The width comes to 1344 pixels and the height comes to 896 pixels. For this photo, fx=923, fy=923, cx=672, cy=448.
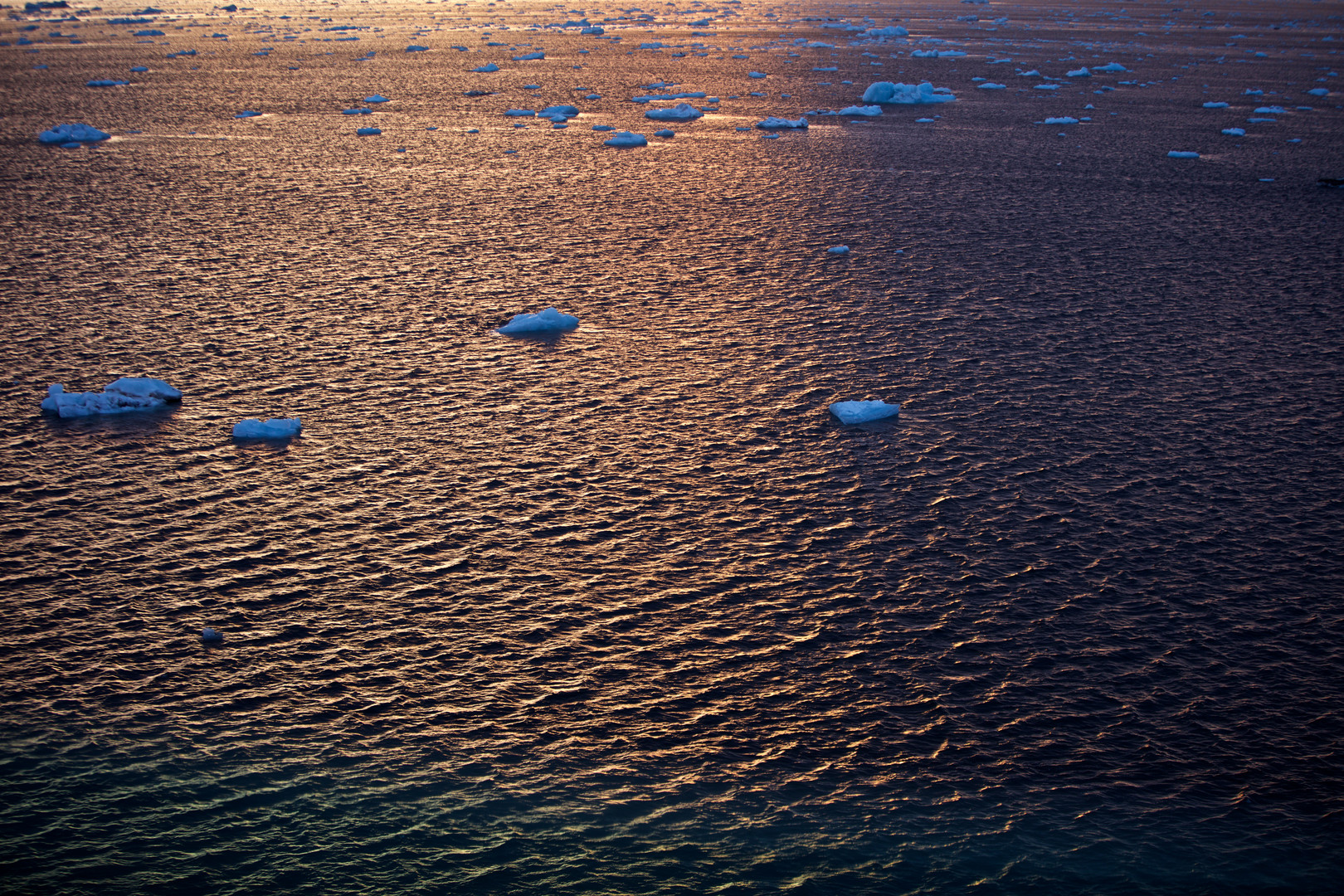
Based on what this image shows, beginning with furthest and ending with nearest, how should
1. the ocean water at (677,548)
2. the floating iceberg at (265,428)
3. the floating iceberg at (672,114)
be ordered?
the floating iceberg at (672,114)
the floating iceberg at (265,428)
the ocean water at (677,548)

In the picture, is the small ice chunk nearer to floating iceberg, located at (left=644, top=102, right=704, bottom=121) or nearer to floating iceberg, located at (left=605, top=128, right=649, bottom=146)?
floating iceberg, located at (left=605, top=128, right=649, bottom=146)

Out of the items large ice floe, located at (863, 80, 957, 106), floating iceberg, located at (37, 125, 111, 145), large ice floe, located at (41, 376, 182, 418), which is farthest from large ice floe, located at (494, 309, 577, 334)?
large ice floe, located at (863, 80, 957, 106)

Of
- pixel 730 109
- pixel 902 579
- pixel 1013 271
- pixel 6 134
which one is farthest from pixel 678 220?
pixel 6 134

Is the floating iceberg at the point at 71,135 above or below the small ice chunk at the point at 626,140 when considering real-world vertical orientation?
above

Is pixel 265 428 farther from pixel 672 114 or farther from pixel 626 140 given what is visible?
pixel 672 114

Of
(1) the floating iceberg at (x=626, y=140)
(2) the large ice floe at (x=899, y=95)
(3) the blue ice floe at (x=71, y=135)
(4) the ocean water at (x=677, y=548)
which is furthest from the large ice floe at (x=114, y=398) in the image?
(2) the large ice floe at (x=899, y=95)

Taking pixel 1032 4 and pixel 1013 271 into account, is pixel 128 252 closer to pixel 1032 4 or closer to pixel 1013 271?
pixel 1013 271

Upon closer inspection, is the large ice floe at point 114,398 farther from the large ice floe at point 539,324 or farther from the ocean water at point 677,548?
the large ice floe at point 539,324
